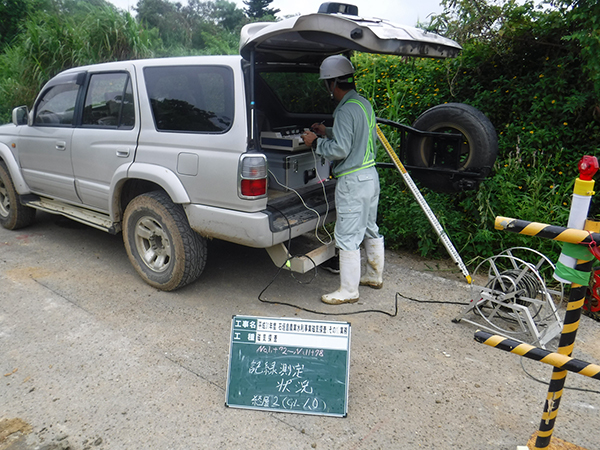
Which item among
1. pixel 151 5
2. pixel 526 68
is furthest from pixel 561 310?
pixel 151 5

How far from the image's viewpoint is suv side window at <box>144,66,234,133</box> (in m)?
3.63

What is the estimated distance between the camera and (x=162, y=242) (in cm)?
416

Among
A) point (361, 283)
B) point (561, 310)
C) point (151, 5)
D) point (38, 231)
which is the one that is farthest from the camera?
point (151, 5)

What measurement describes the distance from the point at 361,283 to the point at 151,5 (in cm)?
3860

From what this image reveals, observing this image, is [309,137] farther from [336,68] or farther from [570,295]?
[570,295]

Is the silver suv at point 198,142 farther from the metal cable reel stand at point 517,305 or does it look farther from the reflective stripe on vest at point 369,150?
the metal cable reel stand at point 517,305

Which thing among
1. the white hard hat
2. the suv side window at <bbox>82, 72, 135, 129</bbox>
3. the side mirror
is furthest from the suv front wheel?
the side mirror

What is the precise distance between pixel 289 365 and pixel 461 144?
8.03ft

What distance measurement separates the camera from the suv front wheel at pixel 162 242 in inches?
155

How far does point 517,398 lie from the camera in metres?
2.96

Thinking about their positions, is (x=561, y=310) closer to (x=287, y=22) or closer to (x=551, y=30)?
(x=551, y=30)

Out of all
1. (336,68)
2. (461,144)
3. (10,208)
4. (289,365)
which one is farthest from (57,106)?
(461,144)

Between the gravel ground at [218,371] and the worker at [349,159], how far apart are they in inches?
16.7

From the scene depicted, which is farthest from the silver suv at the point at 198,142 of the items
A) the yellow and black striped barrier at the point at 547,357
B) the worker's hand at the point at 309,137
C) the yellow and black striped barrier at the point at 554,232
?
the yellow and black striped barrier at the point at 547,357
